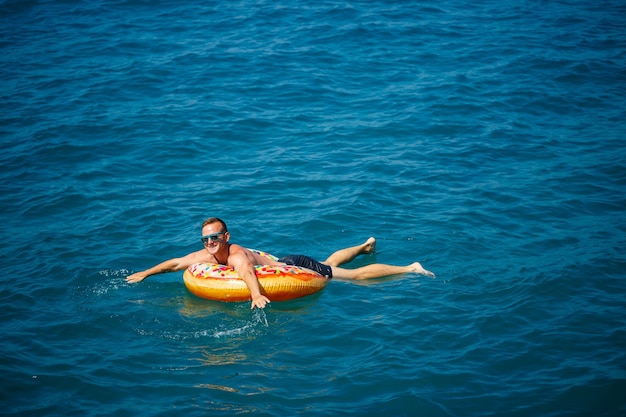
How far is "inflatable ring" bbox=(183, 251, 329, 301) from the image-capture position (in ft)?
29.8

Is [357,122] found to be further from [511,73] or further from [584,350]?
[584,350]

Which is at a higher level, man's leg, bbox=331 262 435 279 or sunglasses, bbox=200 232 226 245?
sunglasses, bbox=200 232 226 245

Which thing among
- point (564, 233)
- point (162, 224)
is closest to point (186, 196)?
point (162, 224)

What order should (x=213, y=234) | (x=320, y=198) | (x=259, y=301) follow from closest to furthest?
(x=259, y=301)
(x=213, y=234)
(x=320, y=198)

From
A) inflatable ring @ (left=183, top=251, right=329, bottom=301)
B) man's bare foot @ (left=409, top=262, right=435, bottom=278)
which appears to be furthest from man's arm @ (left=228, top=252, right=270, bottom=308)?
man's bare foot @ (left=409, top=262, right=435, bottom=278)

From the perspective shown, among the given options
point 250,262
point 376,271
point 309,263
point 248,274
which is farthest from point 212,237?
point 376,271

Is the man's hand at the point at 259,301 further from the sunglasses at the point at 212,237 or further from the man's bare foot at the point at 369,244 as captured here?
the man's bare foot at the point at 369,244

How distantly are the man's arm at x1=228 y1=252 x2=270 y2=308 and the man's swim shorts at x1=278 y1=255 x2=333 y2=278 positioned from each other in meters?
0.75

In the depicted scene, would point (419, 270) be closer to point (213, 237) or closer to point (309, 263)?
point (309, 263)

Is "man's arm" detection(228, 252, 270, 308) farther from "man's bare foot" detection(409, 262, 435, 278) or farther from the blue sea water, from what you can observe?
"man's bare foot" detection(409, 262, 435, 278)

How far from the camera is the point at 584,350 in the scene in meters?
8.01

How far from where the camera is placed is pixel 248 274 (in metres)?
8.87

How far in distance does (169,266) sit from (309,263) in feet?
6.86

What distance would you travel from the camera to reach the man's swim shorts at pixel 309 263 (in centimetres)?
960
